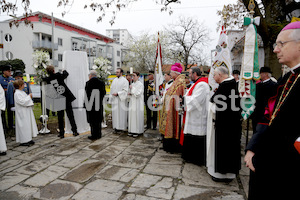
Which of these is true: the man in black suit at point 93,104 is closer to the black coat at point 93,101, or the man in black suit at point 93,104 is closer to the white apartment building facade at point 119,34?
the black coat at point 93,101

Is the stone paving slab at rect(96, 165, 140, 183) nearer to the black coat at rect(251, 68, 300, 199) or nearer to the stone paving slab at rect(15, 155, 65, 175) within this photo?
the stone paving slab at rect(15, 155, 65, 175)

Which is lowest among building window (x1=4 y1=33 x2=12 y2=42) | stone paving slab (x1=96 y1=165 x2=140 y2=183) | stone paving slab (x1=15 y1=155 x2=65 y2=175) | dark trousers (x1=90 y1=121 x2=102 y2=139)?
stone paving slab (x1=15 y1=155 x2=65 y2=175)

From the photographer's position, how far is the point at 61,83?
6277 millimetres

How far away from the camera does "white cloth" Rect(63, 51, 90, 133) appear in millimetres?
6676

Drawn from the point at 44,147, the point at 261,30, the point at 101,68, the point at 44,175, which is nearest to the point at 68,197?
the point at 44,175

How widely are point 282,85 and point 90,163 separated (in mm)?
3818

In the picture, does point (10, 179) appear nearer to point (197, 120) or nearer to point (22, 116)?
point (22, 116)

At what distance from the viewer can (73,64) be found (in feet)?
22.1

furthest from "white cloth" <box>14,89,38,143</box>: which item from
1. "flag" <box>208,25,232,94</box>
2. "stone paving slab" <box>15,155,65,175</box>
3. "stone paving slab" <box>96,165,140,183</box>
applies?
"flag" <box>208,25,232,94</box>

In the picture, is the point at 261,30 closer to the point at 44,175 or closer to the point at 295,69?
the point at 295,69

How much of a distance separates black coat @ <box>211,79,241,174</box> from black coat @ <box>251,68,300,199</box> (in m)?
1.97

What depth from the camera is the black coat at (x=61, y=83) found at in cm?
620

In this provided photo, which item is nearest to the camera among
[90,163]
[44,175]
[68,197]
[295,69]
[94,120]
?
[295,69]

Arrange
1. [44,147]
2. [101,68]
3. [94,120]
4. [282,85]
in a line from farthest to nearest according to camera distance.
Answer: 1. [101,68]
2. [94,120]
3. [44,147]
4. [282,85]
